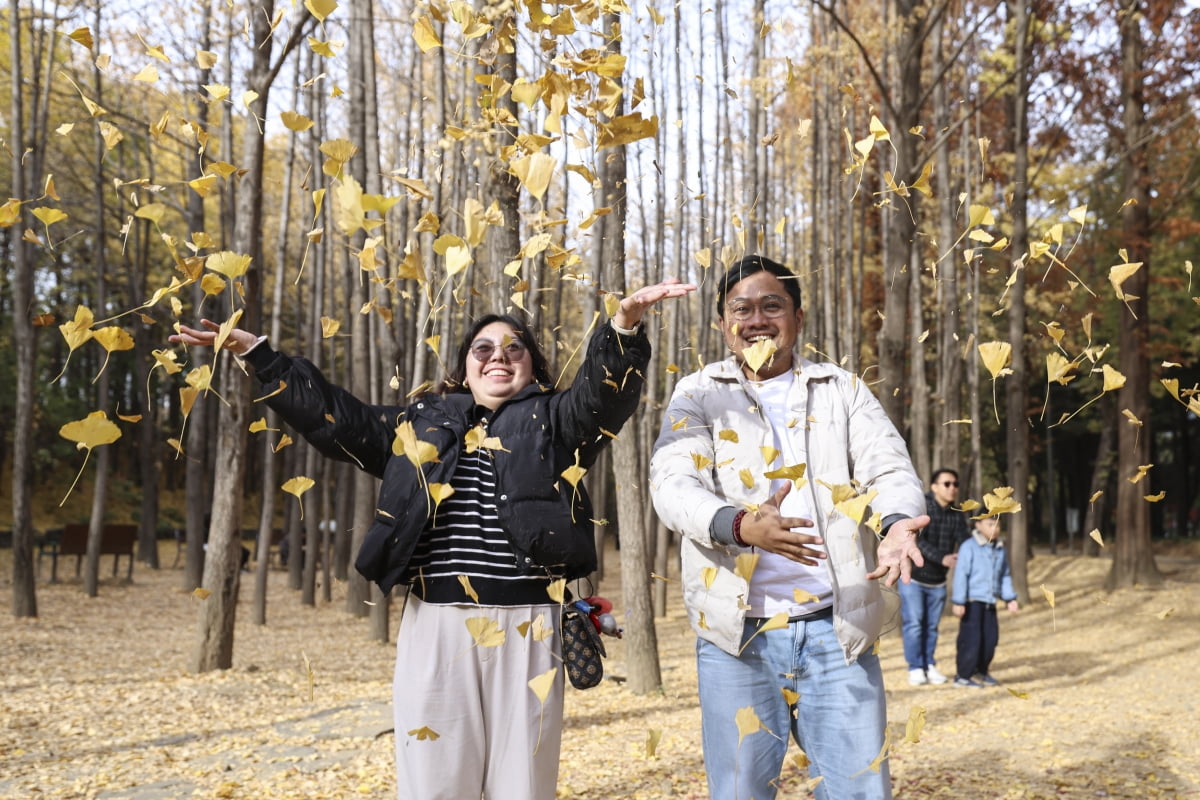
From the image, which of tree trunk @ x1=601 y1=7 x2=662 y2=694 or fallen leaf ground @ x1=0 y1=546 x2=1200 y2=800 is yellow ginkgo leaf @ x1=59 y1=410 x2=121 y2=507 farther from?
tree trunk @ x1=601 y1=7 x2=662 y2=694

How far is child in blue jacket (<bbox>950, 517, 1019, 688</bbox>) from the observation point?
836 cm

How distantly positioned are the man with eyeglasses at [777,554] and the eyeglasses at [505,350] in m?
0.49

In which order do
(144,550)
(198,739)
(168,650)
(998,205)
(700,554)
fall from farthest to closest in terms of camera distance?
(144,550) → (998,205) → (168,650) → (198,739) → (700,554)

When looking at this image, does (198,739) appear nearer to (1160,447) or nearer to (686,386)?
(686,386)

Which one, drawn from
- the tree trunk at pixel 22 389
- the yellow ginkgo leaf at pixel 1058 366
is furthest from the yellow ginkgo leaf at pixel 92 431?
the tree trunk at pixel 22 389

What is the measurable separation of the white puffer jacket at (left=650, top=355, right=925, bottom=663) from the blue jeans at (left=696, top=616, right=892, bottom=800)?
0.06 meters

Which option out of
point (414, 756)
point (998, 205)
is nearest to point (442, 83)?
point (414, 756)

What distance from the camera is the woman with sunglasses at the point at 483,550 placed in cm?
267

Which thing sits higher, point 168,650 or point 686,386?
point 686,386

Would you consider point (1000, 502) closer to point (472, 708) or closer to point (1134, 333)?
point (472, 708)

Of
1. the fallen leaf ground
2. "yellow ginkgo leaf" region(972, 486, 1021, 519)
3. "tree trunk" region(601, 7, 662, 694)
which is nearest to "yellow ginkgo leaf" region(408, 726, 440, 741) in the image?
"yellow ginkgo leaf" region(972, 486, 1021, 519)

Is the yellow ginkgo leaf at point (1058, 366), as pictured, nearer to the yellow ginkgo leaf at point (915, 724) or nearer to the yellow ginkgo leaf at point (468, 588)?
the yellow ginkgo leaf at point (915, 724)

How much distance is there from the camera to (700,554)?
2.57 meters

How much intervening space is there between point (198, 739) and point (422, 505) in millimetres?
4081
